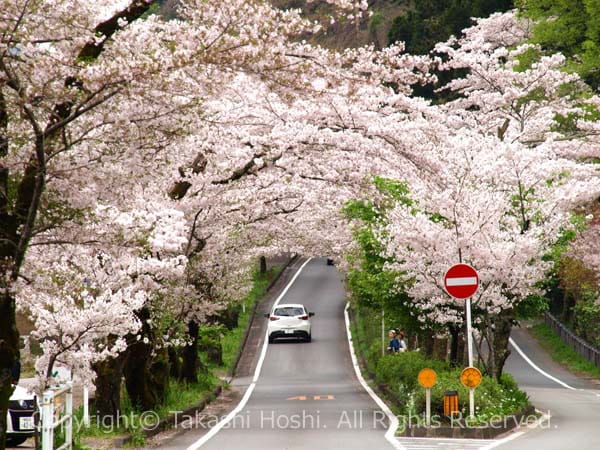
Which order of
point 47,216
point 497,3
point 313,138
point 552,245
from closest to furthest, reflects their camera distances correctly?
point 47,216 → point 313,138 → point 552,245 → point 497,3

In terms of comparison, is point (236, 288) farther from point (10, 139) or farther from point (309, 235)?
point (10, 139)

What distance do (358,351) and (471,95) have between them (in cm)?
1121

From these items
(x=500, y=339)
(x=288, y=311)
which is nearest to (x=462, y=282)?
(x=500, y=339)

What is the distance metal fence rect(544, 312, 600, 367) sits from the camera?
134 ft

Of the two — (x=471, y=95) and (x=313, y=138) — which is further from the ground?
(x=471, y=95)

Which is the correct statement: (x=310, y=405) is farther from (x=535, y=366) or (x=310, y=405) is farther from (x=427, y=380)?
(x=535, y=366)

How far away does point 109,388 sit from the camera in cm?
1786

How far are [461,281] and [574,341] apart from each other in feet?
94.2

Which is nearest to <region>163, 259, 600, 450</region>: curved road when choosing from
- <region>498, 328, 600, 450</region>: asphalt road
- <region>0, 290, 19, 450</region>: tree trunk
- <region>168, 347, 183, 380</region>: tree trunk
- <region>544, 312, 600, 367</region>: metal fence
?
<region>498, 328, 600, 450</region>: asphalt road

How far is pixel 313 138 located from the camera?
1698 cm

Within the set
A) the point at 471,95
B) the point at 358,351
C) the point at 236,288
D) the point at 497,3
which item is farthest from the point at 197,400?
the point at 497,3

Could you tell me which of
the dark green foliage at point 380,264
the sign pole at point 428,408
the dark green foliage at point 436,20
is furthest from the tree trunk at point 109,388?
the dark green foliage at point 436,20

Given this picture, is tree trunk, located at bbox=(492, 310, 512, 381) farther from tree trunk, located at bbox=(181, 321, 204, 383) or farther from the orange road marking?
tree trunk, located at bbox=(181, 321, 204, 383)

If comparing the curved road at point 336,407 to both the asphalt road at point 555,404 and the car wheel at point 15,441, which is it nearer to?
the asphalt road at point 555,404
